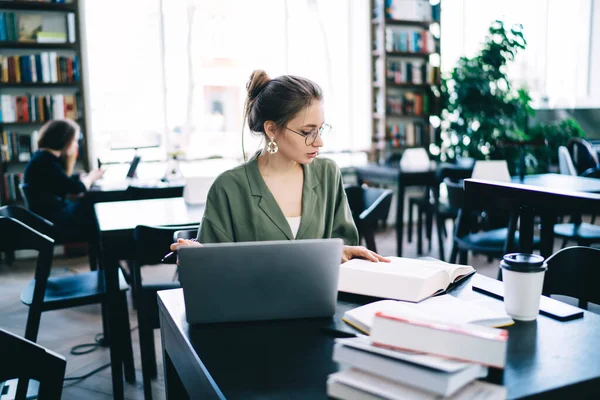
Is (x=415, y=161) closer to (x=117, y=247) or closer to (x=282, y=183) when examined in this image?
(x=117, y=247)

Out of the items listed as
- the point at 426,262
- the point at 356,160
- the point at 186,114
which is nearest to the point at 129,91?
the point at 186,114

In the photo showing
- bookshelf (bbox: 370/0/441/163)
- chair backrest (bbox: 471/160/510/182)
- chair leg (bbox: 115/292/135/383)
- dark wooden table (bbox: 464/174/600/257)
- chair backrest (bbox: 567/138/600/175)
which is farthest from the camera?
bookshelf (bbox: 370/0/441/163)

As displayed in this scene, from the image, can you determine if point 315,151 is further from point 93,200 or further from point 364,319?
point 93,200

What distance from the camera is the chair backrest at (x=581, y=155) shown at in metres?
5.04

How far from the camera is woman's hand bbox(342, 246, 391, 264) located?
1.40m

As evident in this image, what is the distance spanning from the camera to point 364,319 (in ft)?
3.43

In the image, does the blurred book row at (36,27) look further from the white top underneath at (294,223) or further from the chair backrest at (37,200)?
the white top underneath at (294,223)

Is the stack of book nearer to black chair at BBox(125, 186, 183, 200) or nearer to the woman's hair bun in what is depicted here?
the woman's hair bun

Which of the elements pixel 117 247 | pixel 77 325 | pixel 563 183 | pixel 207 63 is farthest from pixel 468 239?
pixel 207 63

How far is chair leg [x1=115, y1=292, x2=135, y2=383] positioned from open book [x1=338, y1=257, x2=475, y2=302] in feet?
4.39

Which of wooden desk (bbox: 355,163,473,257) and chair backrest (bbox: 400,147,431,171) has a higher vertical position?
chair backrest (bbox: 400,147,431,171)

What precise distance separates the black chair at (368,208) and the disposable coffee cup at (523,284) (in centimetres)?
164

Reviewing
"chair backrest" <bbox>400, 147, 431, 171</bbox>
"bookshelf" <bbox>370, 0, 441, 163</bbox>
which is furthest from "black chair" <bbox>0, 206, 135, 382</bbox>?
"bookshelf" <bbox>370, 0, 441, 163</bbox>

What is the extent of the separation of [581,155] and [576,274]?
4155 millimetres
